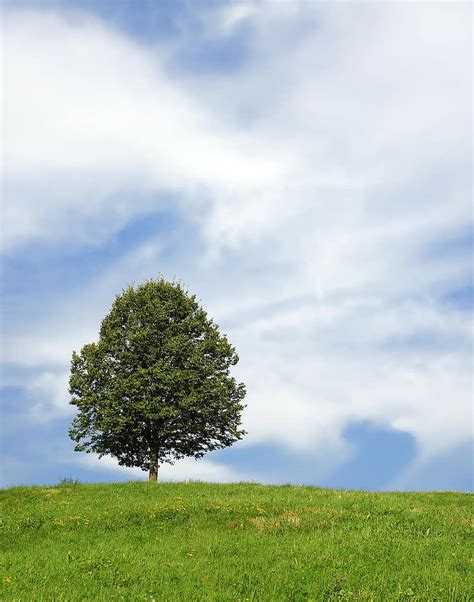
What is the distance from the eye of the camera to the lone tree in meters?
41.0

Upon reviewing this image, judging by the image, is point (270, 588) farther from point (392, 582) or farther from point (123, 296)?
point (123, 296)

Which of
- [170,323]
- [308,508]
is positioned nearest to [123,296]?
[170,323]

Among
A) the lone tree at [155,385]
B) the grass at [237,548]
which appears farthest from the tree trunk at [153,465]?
the grass at [237,548]

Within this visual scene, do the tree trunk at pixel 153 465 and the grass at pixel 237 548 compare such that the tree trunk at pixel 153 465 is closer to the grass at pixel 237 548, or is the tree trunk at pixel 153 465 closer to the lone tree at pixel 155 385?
the lone tree at pixel 155 385

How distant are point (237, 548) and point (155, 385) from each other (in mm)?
24430

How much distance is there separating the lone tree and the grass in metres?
13.6

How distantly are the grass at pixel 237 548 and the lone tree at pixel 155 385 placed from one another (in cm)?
1361

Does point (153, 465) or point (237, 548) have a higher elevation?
point (153, 465)

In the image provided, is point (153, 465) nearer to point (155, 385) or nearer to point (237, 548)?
point (155, 385)

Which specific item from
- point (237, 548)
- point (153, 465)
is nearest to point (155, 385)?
point (153, 465)

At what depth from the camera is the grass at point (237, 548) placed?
533 inches

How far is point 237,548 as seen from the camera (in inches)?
664

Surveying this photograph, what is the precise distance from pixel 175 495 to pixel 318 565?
43.2ft

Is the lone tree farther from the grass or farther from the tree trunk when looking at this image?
the grass
